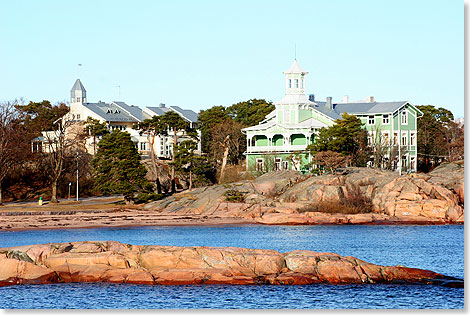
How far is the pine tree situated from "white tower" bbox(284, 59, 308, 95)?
18.9 metres

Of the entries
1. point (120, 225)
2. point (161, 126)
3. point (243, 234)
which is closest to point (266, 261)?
point (243, 234)

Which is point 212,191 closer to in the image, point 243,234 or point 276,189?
point 276,189

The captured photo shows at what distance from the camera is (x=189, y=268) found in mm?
30859

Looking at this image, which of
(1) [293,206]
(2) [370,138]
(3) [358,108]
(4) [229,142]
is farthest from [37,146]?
(1) [293,206]

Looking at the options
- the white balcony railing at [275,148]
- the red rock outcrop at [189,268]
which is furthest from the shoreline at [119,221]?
the red rock outcrop at [189,268]

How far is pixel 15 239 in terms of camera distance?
48656mm

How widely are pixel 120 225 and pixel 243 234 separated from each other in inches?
391

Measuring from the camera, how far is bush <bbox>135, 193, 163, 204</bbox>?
6359 centimetres

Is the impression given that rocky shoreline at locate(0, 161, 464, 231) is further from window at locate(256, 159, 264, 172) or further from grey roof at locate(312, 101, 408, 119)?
grey roof at locate(312, 101, 408, 119)

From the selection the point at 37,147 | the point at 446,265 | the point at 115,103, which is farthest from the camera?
the point at 115,103

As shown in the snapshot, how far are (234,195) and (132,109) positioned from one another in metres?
31.7

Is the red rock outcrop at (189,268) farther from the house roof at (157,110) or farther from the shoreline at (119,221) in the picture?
the house roof at (157,110)

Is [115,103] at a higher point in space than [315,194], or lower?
higher

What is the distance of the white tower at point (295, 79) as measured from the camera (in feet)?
253
